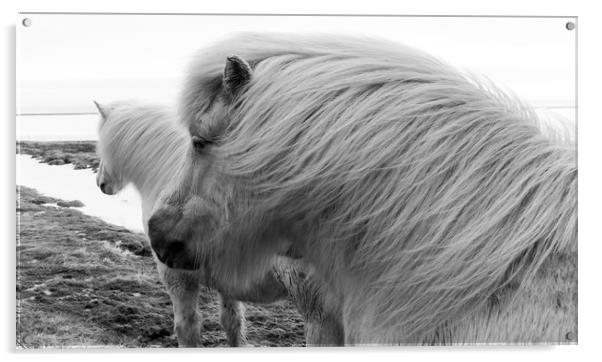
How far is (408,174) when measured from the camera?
3.16 ft

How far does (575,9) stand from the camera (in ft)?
5.35

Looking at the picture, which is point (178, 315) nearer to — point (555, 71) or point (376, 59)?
point (376, 59)

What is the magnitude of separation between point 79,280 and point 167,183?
356 millimetres

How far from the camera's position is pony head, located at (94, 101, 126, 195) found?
64.2 inches

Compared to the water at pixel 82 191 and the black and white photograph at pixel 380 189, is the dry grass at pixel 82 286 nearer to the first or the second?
the water at pixel 82 191

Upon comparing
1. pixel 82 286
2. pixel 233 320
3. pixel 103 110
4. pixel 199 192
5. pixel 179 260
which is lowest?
pixel 233 320

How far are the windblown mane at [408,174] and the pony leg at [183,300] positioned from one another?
718 millimetres

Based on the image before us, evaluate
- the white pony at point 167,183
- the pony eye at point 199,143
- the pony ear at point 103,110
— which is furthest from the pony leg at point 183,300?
the pony eye at point 199,143

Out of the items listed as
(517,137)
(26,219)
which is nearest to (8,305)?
(26,219)

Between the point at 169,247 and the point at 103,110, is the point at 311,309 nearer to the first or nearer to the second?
the point at 169,247

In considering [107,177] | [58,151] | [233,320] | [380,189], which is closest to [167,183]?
[107,177]

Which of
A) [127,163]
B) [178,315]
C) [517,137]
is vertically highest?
[517,137]

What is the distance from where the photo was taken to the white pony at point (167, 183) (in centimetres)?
158

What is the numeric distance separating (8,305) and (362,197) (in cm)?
113
